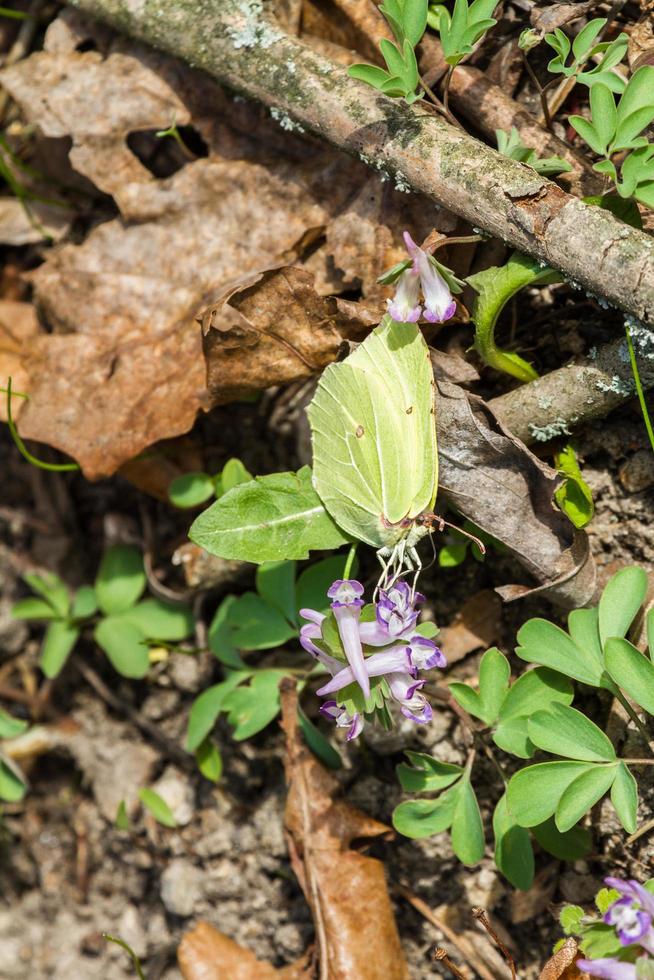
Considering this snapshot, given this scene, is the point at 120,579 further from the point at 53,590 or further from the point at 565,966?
the point at 565,966

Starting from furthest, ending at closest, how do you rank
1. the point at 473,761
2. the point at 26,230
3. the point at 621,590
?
1. the point at 26,230
2. the point at 473,761
3. the point at 621,590

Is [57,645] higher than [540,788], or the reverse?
[540,788]

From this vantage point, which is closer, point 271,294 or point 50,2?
point 271,294

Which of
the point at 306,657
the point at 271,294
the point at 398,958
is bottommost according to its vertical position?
the point at 398,958

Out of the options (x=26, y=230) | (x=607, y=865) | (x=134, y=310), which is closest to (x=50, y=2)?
(x=26, y=230)

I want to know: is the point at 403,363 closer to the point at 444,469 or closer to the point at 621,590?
the point at 444,469

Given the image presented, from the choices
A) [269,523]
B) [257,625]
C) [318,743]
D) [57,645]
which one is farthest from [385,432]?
[57,645]

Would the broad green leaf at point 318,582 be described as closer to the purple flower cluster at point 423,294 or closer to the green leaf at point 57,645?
the purple flower cluster at point 423,294

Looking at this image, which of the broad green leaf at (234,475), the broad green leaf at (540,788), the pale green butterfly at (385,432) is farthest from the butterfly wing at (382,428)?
the broad green leaf at (540,788)
